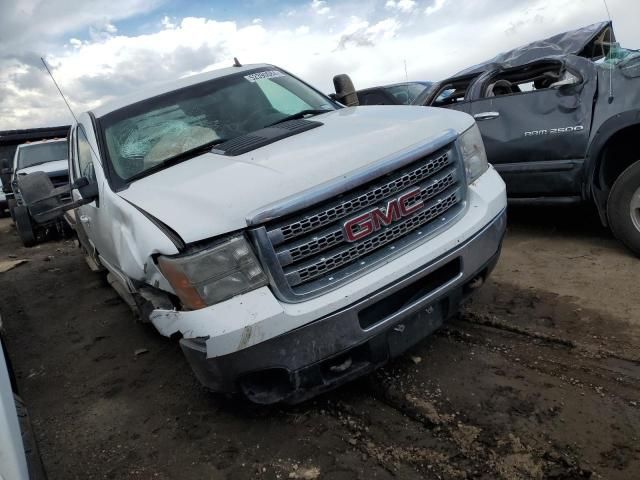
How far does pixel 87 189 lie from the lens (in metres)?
3.26

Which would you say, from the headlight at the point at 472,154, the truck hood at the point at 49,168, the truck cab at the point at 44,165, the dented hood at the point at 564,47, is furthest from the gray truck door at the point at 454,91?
the truck hood at the point at 49,168

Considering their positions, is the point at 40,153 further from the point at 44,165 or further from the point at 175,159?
the point at 175,159

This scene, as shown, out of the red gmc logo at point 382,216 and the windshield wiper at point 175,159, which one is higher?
the windshield wiper at point 175,159

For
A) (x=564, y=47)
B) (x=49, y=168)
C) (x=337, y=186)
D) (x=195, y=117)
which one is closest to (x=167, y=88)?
(x=195, y=117)

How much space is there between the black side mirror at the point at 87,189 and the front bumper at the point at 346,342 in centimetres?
151

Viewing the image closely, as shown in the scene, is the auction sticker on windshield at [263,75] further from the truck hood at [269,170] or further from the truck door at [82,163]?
the truck door at [82,163]

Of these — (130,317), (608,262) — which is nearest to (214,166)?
(130,317)

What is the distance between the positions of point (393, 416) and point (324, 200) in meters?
1.10

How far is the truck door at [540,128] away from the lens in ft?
12.8

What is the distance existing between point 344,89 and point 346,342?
8.38 feet

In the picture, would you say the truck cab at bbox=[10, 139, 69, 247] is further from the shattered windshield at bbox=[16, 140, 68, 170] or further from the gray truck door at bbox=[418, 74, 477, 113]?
the gray truck door at bbox=[418, 74, 477, 113]

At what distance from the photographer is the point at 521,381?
2.51 metres

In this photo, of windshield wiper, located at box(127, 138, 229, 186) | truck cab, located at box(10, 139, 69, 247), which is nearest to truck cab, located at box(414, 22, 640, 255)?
windshield wiper, located at box(127, 138, 229, 186)

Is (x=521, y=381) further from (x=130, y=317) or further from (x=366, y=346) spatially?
(x=130, y=317)
